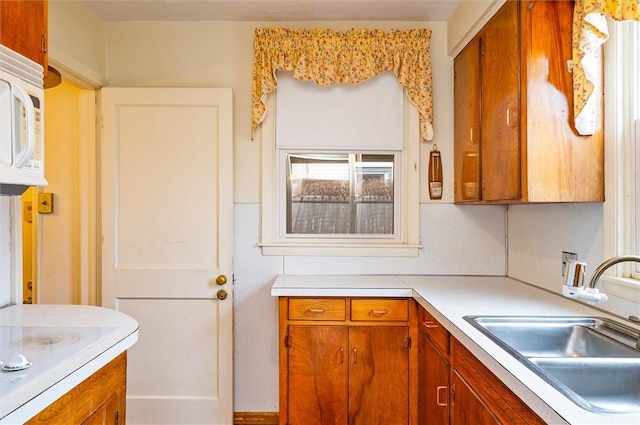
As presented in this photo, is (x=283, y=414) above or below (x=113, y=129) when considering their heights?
below

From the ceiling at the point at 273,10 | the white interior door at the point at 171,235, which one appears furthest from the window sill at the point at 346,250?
the ceiling at the point at 273,10

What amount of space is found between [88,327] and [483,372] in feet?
4.44

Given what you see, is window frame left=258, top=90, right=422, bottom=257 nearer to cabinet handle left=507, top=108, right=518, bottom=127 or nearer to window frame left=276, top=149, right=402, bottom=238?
window frame left=276, top=149, right=402, bottom=238

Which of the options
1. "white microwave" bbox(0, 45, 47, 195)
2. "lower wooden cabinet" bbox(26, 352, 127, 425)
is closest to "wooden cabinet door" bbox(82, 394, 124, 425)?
"lower wooden cabinet" bbox(26, 352, 127, 425)

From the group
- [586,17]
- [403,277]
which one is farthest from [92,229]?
[586,17]

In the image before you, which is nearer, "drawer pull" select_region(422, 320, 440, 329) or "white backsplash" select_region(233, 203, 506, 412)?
"drawer pull" select_region(422, 320, 440, 329)

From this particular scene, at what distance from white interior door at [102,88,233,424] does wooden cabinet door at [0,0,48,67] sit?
2.85ft

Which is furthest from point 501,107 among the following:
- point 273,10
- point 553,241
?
point 273,10

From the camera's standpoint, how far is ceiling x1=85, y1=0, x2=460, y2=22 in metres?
2.11

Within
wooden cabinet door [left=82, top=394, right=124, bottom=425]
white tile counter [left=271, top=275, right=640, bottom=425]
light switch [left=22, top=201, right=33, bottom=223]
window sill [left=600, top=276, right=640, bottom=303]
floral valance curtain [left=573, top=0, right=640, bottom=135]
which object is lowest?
wooden cabinet door [left=82, top=394, right=124, bottom=425]

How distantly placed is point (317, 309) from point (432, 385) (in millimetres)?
678

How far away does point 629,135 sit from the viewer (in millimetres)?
1371

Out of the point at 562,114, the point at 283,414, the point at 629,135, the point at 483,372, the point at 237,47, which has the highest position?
the point at 237,47

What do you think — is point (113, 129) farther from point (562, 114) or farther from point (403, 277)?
point (562, 114)
